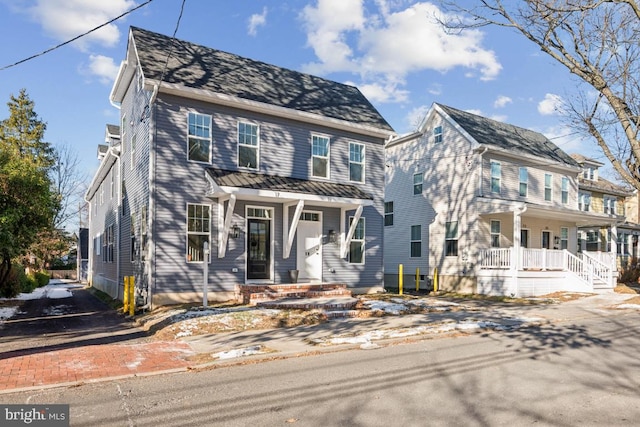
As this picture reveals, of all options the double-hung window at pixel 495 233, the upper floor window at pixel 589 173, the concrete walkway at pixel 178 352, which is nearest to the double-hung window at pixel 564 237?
the double-hung window at pixel 495 233

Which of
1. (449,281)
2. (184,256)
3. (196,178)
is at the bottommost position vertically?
(449,281)

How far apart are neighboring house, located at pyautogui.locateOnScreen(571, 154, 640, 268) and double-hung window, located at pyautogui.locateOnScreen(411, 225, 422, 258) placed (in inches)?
414

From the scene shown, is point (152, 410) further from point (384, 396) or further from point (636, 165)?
point (636, 165)

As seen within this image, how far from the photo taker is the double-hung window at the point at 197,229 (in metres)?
14.1

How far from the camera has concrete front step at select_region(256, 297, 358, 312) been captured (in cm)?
1251

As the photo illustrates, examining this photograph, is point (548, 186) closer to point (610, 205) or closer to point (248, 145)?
point (610, 205)

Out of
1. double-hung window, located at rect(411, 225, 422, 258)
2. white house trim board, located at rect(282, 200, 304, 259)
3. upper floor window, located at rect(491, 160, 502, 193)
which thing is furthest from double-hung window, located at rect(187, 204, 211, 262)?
upper floor window, located at rect(491, 160, 502, 193)

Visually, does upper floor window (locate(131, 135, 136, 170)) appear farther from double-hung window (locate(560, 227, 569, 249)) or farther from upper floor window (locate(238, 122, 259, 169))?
double-hung window (locate(560, 227, 569, 249))

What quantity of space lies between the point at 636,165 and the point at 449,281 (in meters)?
9.07

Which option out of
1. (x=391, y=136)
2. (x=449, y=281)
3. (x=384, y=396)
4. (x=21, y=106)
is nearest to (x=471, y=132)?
(x=391, y=136)

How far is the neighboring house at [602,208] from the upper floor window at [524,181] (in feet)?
21.4

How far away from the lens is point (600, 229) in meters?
27.9

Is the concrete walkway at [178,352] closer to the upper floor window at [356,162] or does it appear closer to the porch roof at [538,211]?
the upper floor window at [356,162]

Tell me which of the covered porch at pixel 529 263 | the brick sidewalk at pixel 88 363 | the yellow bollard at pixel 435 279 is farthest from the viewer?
the yellow bollard at pixel 435 279
